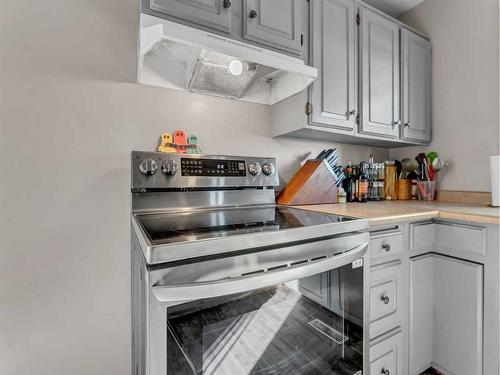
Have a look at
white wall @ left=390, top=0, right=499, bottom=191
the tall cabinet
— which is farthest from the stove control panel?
white wall @ left=390, top=0, right=499, bottom=191

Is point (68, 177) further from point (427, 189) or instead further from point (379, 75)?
point (427, 189)

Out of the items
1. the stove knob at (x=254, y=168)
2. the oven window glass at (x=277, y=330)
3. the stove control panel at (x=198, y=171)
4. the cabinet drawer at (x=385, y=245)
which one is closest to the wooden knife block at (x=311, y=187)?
the stove control panel at (x=198, y=171)

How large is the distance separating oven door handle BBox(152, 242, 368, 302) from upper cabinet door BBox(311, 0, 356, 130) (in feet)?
2.66

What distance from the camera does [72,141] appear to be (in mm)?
1097

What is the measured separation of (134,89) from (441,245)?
5.65ft

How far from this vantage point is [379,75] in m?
1.63

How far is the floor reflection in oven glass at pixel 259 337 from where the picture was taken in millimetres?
652

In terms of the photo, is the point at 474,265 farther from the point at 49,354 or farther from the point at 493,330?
the point at 49,354

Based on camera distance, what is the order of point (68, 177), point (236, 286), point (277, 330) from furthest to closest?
point (68, 177) < point (277, 330) < point (236, 286)

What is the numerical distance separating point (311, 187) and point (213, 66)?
33.2 inches

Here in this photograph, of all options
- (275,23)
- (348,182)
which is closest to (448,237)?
(348,182)

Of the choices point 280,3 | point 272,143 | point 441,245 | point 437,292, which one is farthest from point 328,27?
point 437,292

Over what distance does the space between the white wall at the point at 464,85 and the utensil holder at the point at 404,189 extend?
222 millimetres

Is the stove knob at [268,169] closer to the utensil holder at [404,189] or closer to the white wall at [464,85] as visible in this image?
the utensil holder at [404,189]
